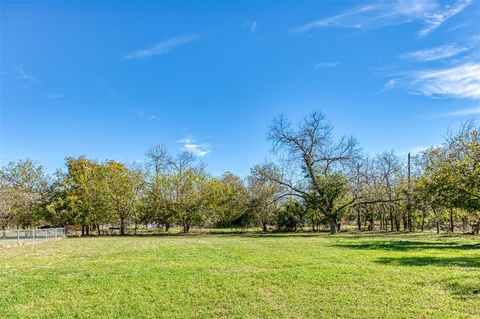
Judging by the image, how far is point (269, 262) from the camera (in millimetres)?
12102

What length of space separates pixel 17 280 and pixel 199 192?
28.8m

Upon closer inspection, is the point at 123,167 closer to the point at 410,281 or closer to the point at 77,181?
the point at 77,181

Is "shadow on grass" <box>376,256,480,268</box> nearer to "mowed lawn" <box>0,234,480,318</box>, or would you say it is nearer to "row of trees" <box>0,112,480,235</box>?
"mowed lawn" <box>0,234,480,318</box>

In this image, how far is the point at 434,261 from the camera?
12203mm

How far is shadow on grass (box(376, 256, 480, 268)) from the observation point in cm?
1152

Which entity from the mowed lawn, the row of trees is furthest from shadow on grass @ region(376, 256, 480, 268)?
the row of trees

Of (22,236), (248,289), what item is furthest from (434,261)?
(22,236)

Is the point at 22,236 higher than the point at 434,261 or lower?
lower

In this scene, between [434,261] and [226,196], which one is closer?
[434,261]

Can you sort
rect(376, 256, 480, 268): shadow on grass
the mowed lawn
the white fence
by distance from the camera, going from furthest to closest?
the white fence → rect(376, 256, 480, 268): shadow on grass → the mowed lawn

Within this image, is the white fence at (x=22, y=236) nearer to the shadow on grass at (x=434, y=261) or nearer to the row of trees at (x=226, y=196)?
the row of trees at (x=226, y=196)

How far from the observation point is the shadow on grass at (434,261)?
11523 millimetres

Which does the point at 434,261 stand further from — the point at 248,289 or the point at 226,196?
the point at 226,196

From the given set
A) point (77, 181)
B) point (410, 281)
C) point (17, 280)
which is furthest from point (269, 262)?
point (77, 181)
